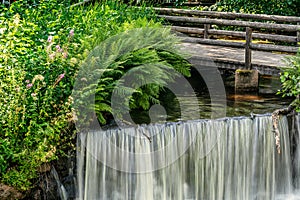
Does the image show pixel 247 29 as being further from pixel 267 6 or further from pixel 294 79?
pixel 267 6

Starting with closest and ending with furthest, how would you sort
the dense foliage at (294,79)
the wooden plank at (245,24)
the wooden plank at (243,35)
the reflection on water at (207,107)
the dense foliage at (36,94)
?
1. the dense foliage at (36,94)
2. the dense foliage at (294,79)
3. the reflection on water at (207,107)
4. the wooden plank at (245,24)
5. the wooden plank at (243,35)

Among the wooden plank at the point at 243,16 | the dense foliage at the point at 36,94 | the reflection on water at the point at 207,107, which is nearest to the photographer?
the dense foliage at the point at 36,94

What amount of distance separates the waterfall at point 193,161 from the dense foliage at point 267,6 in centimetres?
839

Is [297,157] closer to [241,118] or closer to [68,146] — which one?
[241,118]

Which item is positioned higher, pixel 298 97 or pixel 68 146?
pixel 298 97

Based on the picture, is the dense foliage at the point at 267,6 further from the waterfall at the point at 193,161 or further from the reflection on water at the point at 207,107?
the waterfall at the point at 193,161

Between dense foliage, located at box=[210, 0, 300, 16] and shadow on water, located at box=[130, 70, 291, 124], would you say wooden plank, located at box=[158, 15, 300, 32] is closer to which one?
shadow on water, located at box=[130, 70, 291, 124]

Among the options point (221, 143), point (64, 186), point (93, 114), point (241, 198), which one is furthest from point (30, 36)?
point (241, 198)

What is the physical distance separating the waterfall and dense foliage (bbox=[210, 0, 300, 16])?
8.39m

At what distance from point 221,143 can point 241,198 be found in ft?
3.34

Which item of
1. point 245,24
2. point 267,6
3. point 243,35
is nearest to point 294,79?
point 245,24

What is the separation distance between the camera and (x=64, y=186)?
9.52 metres

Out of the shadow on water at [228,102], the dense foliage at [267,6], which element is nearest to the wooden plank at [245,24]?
the shadow on water at [228,102]

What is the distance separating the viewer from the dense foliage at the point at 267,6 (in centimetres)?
1902
